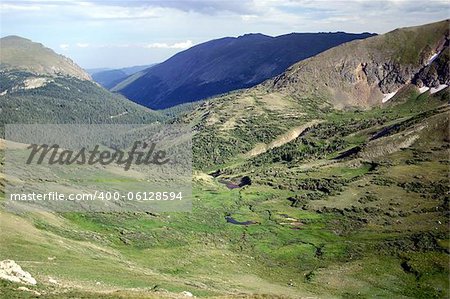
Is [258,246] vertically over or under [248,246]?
under

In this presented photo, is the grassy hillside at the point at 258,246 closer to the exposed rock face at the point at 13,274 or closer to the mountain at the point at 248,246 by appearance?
the mountain at the point at 248,246

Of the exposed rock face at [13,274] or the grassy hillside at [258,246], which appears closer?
the exposed rock face at [13,274]

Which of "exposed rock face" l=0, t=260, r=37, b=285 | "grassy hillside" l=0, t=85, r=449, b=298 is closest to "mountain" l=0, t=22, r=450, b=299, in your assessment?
"exposed rock face" l=0, t=260, r=37, b=285

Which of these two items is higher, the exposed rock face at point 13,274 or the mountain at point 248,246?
the exposed rock face at point 13,274

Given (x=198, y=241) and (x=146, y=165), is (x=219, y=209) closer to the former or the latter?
(x=146, y=165)

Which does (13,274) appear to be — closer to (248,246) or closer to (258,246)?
(248,246)

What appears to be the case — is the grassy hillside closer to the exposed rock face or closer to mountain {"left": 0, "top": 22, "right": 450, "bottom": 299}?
mountain {"left": 0, "top": 22, "right": 450, "bottom": 299}

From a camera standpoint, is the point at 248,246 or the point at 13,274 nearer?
the point at 13,274

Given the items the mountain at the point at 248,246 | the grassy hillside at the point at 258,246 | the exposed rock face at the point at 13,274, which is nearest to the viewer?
the exposed rock face at the point at 13,274

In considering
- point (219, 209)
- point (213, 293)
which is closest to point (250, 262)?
point (213, 293)

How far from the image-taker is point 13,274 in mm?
55219

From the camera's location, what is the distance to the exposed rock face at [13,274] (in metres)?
53.6

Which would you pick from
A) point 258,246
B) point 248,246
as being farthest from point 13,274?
point 258,246

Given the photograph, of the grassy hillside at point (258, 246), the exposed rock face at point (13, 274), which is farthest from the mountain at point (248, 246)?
the grassy hillside at point (258, 246)
